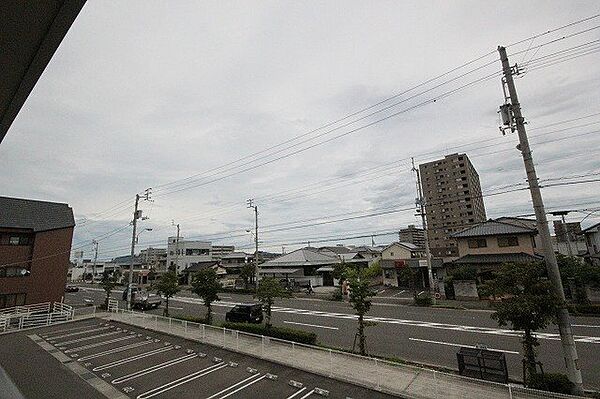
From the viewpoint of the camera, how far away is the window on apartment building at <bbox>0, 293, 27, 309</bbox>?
1022 inches

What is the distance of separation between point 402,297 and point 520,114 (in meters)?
28.2

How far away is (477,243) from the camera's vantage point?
119ft

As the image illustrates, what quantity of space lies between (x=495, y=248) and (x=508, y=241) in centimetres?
155

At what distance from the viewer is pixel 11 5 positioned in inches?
79.1

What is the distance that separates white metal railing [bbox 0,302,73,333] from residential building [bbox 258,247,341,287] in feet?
Result: 85.9

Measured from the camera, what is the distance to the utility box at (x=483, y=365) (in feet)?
34.1

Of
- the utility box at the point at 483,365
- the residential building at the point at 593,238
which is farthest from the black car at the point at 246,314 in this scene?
the residential building at the point at 593,238

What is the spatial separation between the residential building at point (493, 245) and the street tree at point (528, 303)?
2498 centimetres

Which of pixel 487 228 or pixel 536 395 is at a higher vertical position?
pixel 487 228

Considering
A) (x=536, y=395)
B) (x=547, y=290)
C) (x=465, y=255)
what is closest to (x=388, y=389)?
(x=536, y=395)

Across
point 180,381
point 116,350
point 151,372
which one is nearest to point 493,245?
point 180,381

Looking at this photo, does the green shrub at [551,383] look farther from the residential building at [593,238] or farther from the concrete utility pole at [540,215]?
the residential building at [593,238]

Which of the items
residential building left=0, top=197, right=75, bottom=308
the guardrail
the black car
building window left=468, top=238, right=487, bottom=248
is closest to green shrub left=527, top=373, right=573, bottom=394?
the guardrail

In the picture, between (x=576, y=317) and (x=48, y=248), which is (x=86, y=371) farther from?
(x=576, y=317)
